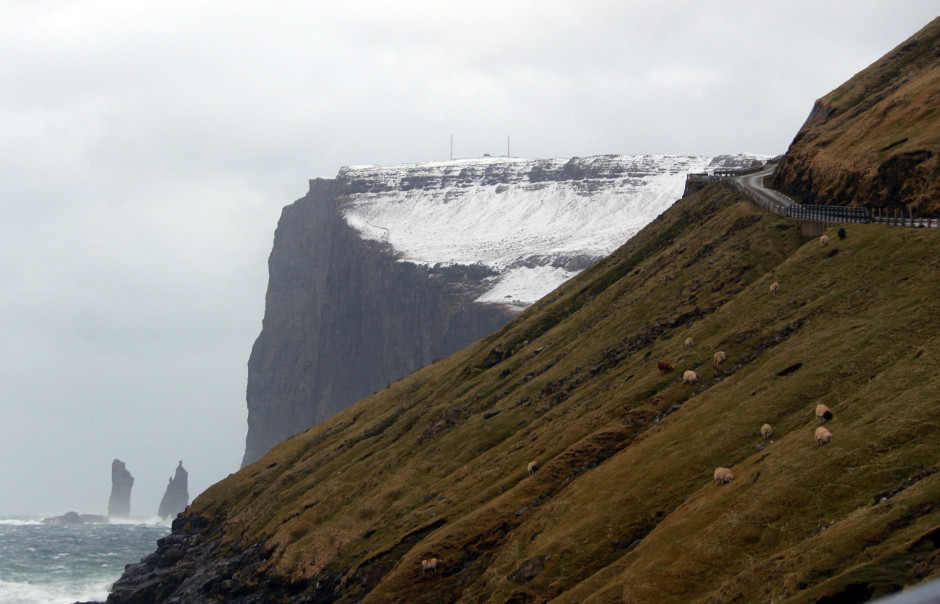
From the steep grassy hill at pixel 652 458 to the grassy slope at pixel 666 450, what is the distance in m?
0.25

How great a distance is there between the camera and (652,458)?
75000 millimetres

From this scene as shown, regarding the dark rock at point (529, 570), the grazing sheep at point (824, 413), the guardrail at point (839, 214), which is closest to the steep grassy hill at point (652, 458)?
the dark rock at point (529, 570)

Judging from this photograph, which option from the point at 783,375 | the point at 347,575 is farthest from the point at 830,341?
the point at 347,575

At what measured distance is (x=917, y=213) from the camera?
102188 millimetres

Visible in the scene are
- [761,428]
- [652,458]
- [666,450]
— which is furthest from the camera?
[652,458]

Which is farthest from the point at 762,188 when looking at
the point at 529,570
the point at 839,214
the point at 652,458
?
the point at 529,570

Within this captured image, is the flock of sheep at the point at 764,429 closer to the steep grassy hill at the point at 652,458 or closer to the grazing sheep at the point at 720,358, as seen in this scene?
the grazing sheep at the point at 720,358

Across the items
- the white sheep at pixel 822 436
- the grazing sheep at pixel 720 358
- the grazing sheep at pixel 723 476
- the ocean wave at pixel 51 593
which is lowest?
the ocean wave at pixel 51 593

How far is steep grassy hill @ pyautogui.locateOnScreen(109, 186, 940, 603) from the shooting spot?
168ft

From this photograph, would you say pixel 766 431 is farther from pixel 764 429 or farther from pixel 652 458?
pixel 652 458

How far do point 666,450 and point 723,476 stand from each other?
39.5ft

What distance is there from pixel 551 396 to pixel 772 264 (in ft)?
98.0

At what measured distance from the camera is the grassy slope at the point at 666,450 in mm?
51219

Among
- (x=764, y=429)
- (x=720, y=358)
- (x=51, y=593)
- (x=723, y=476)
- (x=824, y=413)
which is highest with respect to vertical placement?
(x=720, y=358)
